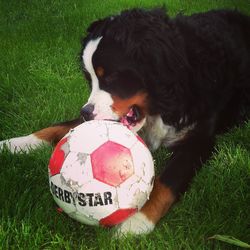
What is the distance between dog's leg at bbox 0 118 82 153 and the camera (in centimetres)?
291

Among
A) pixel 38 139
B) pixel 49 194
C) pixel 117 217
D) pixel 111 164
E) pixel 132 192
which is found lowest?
pixel 38 139

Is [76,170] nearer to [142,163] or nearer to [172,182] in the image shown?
[142,163]

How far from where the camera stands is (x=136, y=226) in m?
2.16

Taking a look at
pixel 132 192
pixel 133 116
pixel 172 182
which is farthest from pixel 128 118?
pixel 132 192

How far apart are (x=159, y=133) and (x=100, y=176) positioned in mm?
1022

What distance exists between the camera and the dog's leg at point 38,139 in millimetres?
2910

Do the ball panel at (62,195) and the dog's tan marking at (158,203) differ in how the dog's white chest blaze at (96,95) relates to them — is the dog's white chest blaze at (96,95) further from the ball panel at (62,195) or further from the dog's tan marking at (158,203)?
the ball panel at (62,195)

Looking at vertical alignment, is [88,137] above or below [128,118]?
above

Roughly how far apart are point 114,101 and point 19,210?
84 centimetres

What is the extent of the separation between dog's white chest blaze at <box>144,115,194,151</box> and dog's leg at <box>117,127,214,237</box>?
11 centimetres

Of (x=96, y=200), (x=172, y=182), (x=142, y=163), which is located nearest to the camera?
(x=96, y=200)

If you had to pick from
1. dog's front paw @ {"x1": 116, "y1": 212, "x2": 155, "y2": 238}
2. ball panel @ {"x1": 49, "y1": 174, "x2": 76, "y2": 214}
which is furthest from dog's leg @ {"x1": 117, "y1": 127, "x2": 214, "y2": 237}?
ball panel @ {"x1": 49, "y1": 174, "x2": 76, "y2": 214}

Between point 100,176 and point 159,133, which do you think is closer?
point 100,176

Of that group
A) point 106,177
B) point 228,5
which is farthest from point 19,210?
point 228,5
